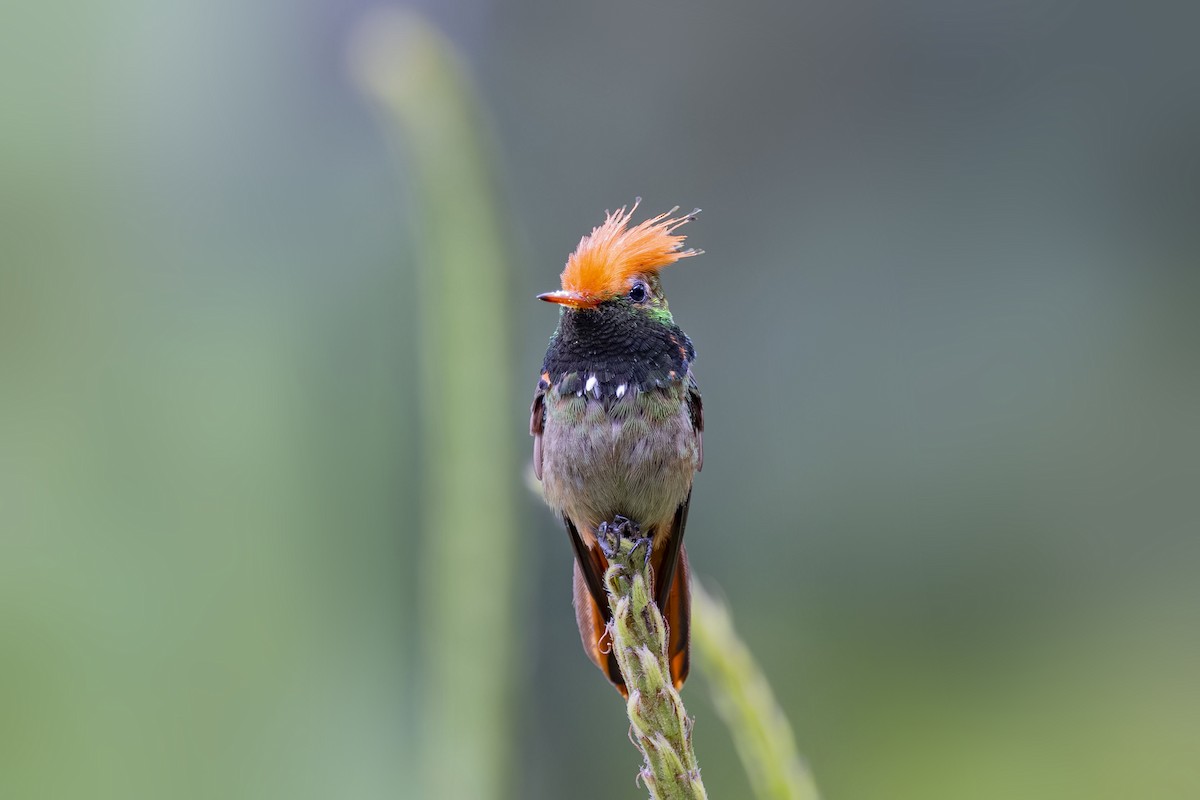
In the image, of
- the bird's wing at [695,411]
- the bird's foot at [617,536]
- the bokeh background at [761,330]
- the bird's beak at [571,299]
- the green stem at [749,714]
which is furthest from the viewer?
the bokeh background at [761,330]

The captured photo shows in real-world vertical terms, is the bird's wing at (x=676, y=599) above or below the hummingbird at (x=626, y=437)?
below

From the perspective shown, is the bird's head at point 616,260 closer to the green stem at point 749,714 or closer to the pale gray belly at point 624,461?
the pale gray belly at point 624,461

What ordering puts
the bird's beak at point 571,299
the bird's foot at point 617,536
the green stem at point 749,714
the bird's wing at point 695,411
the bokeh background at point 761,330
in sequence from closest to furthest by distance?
the green stem at point 749,714 < the bird's beak at point 571,299 < the bird's foot at point 617,536 < the bird's wing at point 695,411 < the bokeh background at point 761,330

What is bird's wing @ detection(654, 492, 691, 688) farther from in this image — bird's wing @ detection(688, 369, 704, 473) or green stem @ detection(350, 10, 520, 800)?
green stem @ detection(350, 10, 520, 800)

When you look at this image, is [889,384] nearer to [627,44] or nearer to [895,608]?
[895,608]

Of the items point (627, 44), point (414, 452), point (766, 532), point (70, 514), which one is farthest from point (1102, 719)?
point (70, 514)

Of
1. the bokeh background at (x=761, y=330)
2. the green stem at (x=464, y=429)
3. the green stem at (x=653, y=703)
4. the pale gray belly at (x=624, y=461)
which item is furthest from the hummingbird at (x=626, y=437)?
the bokeh background at (x=761, y=330)

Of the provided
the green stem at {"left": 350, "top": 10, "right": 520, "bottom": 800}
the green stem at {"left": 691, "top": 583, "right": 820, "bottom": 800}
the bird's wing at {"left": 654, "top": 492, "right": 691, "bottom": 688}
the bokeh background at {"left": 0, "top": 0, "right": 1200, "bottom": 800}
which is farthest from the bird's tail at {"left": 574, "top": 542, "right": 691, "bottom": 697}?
the bokeh background at {"left": 0, "top": 0, "right": 1200, "bottom": 800}
